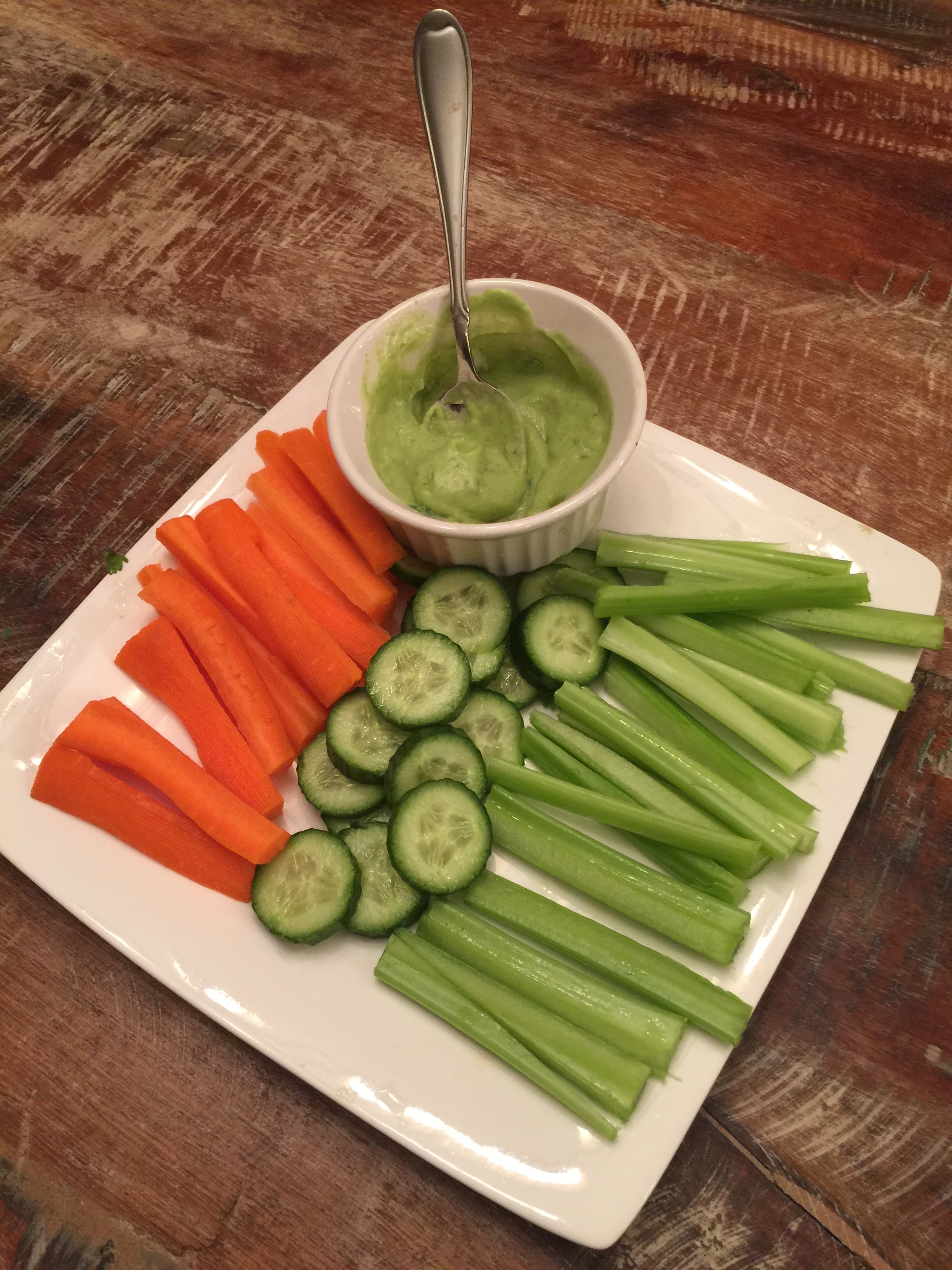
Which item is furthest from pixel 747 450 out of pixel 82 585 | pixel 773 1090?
pixel 82 585

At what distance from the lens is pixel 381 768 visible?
2070mm

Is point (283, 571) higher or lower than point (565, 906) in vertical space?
higher

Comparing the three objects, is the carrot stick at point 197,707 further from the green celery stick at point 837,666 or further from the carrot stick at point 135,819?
the green celery stick at point 837,666

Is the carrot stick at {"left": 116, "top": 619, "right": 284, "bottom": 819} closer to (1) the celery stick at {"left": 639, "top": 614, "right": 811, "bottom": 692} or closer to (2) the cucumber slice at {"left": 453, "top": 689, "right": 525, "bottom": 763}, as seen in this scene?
(2) the cucumber slice at {"left": 453, "top": 689, "right": 525, "bottom": 763}

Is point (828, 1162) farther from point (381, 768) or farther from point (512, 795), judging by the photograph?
point (381, 768)

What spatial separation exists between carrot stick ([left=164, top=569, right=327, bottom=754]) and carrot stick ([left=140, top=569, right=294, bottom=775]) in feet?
0.06

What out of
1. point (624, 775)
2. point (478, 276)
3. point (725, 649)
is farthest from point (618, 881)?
point (478, 276)

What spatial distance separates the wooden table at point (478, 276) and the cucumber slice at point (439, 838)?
0.60m

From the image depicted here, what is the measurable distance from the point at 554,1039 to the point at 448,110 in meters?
2.09

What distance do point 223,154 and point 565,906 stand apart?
10.5ft

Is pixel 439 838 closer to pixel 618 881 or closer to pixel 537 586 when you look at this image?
pixel 618 881

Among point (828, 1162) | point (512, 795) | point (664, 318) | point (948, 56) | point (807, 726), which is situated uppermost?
point (948, 56)

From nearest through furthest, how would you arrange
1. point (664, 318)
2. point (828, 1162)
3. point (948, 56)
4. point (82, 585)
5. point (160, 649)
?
point (828, 1162), point (160, 649), point (82, 585), point (664, 318), point (948, 56)

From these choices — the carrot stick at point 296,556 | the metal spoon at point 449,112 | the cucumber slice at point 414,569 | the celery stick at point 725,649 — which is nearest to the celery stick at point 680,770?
the celery stick at point 725,649
